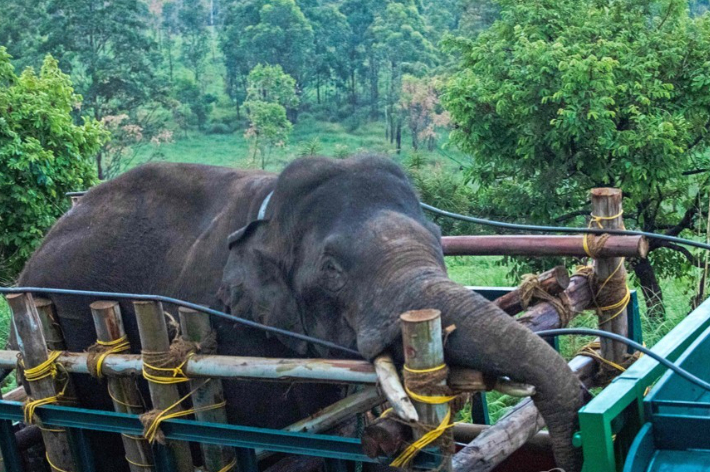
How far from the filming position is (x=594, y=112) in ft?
30.2

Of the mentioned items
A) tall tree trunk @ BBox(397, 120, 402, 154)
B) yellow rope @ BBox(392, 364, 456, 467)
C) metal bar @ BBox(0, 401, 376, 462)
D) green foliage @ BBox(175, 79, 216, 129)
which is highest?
yellow rope @ BBox(392, 364, 456, 467)

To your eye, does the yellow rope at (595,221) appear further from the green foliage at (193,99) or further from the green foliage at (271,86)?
the green foliage at (193,99)

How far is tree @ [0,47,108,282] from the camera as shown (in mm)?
10578

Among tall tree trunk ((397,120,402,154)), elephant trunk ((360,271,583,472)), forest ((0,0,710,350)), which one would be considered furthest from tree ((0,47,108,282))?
tall tree trunk ((397,120,402,154))

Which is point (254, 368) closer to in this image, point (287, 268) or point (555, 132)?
point (287, 268)

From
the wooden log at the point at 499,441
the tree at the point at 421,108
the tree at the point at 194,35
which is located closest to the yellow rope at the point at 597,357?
the wooden log at the point at 499,441

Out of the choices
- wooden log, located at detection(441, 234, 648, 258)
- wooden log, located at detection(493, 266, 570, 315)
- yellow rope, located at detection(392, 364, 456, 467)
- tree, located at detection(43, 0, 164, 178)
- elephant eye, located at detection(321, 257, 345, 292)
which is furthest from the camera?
tree, located at detection(43, 0, 164, 178)

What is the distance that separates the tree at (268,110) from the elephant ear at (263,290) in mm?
24600

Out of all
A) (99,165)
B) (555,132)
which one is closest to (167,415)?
(555,132)

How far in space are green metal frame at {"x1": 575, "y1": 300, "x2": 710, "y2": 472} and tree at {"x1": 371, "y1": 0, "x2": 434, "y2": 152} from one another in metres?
32.1

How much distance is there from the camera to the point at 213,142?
115ft

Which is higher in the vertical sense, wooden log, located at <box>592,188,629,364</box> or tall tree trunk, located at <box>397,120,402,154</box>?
wooden log, located at <box>592,188,629,364</box>

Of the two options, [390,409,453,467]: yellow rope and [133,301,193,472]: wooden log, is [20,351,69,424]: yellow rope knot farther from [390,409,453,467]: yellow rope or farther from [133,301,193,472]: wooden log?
[390,409,453,467]: yellow rope

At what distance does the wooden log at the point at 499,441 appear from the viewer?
9.95 ft
